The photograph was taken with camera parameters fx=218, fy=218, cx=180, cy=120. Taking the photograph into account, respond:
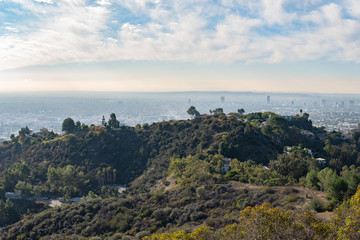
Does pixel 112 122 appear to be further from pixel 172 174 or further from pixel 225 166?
pixel 225 166

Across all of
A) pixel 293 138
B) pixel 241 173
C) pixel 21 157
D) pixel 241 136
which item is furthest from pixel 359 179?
pixel 21 157

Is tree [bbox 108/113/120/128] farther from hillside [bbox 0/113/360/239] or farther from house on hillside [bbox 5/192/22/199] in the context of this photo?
house on hillside [bbox 5/192/22/199]

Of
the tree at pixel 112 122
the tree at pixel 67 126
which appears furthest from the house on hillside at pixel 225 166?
the tree at pixel 67 126

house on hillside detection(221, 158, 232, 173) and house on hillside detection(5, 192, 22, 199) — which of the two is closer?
house on hillside detection(221, 158, 232, 173)

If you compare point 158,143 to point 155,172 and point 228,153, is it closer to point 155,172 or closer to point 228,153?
point 155,172

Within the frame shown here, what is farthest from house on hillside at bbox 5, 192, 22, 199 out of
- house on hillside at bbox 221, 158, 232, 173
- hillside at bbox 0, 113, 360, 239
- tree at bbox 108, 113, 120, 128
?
house on hillside at bbox 221, 158, 232, 173

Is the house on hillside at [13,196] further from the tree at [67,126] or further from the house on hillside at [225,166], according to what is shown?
the house on hillside at [225,166]

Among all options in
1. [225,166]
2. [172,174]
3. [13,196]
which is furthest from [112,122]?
[225,166]

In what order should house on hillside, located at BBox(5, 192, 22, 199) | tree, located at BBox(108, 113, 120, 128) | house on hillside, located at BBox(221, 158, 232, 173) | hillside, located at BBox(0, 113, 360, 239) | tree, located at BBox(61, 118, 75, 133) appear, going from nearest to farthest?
1. hillside, located at BBox(0, 113, 360, 239)
2. house on hillside, located at BBox(221, 158, 232, 173)
3. house on hillside, located at BBox(5, 192, 22, 199)
4. tree, located at BBox(61, 118, 75, 133)
5. tree, located at BBox(108, 113, 120, 128)
